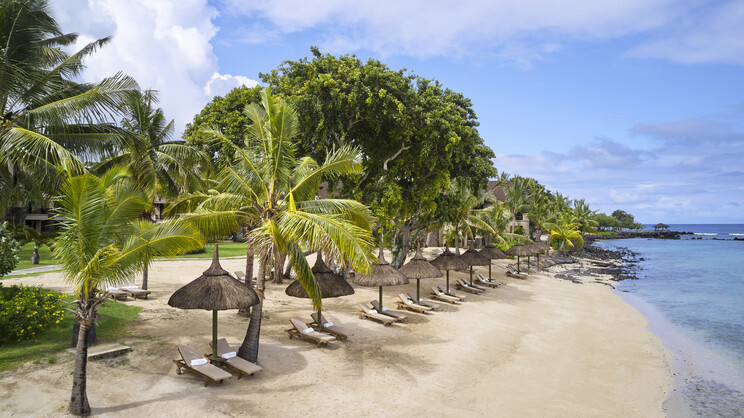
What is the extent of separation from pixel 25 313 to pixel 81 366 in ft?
14.8

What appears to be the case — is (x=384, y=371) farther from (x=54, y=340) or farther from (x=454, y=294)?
(x=454, y=294)

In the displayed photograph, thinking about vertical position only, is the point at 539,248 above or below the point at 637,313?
above

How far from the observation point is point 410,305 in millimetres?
17125

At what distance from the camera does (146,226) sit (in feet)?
26.3

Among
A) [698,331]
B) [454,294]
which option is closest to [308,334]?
[454,294]

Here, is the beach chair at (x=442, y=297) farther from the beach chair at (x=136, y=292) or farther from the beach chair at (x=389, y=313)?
the beach chair at (x=136, y=292)

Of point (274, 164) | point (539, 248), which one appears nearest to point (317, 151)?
point (274, 164)

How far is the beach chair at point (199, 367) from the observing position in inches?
344

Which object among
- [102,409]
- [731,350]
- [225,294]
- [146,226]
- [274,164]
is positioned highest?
[274,164]

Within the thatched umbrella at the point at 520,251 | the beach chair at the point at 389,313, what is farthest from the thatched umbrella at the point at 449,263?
the thatched umbrella at the point at 520,251

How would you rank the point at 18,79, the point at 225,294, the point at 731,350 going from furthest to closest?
the point at 731,350 < the point at 18,79 < the point at 225,294

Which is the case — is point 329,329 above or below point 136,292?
below

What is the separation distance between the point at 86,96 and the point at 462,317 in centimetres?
1391

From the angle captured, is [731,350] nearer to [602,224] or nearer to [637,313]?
[637,313]
